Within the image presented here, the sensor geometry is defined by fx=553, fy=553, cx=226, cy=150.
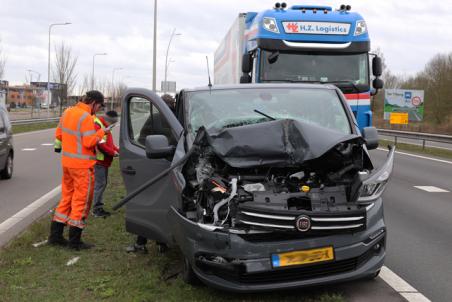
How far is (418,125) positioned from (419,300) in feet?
133

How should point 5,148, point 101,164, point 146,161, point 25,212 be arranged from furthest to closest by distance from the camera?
point 5,148 → point 25,212 → point 101,164 → point 146,161

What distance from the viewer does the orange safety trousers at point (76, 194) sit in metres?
5.93

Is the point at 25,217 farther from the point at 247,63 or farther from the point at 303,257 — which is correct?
the point at 247,63

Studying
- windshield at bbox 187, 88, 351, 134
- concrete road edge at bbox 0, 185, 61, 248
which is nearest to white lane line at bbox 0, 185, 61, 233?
concrete road edge at bbox 0, 185, 61, 248

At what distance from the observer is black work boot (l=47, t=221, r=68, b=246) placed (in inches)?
241

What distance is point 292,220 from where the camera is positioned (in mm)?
3979

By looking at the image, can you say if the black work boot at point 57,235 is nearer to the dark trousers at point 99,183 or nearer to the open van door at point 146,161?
the open van door at point 146,161

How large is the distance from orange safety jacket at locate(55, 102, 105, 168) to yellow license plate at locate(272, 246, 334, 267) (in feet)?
9.02

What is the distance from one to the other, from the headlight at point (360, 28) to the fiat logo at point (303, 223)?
785 centimetres

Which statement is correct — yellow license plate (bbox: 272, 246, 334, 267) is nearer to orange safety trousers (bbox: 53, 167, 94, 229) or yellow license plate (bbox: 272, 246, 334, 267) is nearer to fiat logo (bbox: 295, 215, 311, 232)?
fiat logo (bbox: 295, 215, 311, 232)

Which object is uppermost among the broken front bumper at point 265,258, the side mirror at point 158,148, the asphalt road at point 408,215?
the side mirror at point 158,148

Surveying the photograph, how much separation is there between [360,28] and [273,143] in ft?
24.4

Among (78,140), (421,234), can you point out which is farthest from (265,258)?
(421,234)

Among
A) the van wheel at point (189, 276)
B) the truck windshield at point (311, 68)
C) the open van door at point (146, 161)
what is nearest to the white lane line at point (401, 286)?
the van wheel at point (189, 276)
